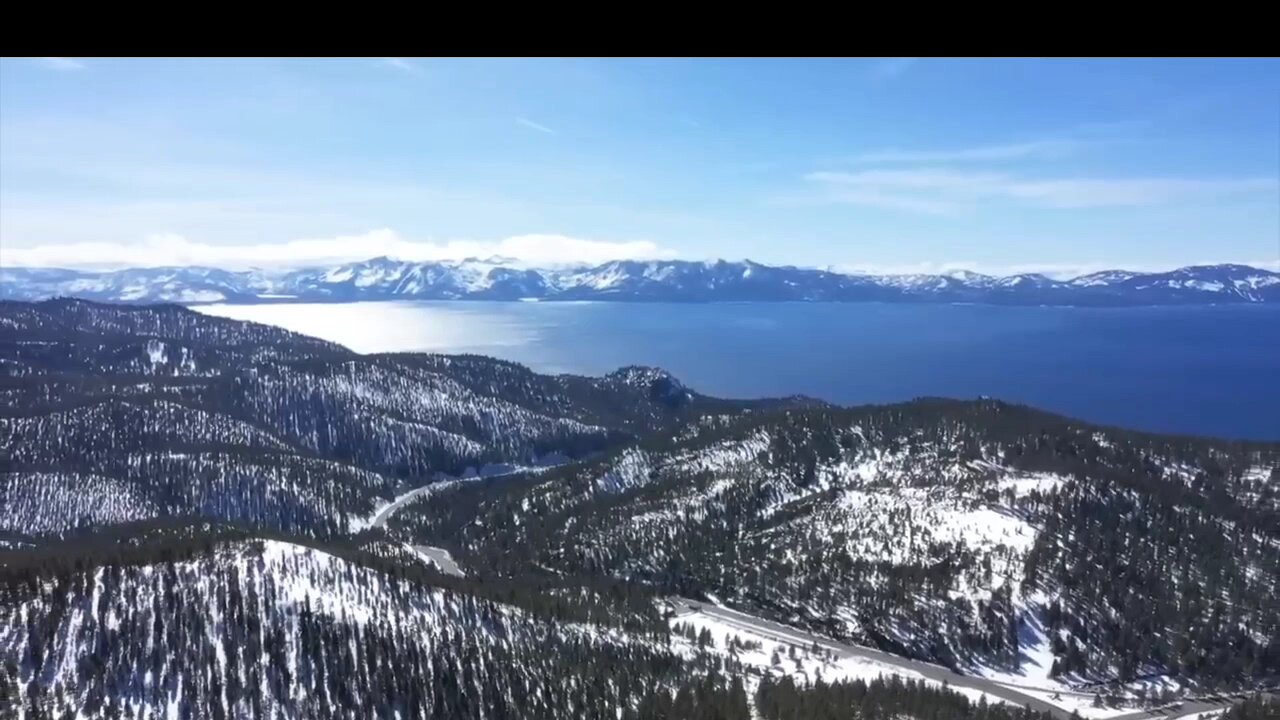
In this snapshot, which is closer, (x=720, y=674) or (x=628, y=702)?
(x=628, y=702)

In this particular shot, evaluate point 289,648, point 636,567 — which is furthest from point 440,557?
point 289,648

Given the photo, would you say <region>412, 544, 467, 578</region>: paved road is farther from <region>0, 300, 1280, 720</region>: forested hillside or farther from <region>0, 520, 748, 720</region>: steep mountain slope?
<region>0, 520, 748, 720</region>: steep mountain slope

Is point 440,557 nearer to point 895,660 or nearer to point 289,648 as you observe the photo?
point 289,648

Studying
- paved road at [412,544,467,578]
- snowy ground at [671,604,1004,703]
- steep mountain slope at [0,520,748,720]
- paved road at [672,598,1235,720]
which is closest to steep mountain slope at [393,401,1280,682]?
paved road at [672,598,1235,720]

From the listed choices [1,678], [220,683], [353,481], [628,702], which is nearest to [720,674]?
[628,702]

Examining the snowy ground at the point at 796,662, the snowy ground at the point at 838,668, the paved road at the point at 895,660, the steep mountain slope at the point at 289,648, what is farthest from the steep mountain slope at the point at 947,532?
the steep mountain slope at the point at 289,648
